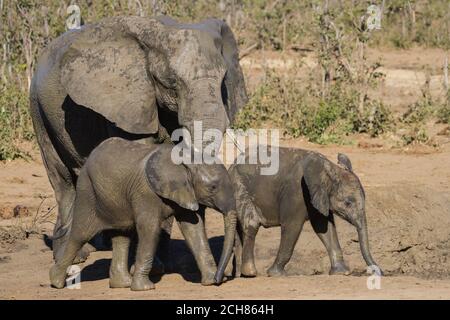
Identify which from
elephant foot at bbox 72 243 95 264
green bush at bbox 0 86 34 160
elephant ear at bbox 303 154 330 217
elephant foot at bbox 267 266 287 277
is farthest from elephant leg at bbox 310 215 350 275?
green bush at bbox 0 86 34 160

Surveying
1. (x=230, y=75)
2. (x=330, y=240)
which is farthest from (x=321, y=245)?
(x=230, y=75)

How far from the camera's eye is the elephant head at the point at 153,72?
8.11m

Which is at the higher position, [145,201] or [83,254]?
[145,201]

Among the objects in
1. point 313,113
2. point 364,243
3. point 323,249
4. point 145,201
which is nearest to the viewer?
point 145,201

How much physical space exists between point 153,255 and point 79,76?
5.05ft

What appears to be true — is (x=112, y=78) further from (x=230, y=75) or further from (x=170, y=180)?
(x=170, y=180)

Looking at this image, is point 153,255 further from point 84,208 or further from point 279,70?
point 279,70

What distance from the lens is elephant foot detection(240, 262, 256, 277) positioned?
886 centimetres

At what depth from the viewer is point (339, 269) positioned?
8.88m

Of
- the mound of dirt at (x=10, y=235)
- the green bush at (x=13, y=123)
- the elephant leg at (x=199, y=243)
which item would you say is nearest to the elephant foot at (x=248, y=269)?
the elephant leg at (x=199, y=243)

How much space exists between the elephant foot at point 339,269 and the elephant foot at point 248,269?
1.84ft

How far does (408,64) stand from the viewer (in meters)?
18.0

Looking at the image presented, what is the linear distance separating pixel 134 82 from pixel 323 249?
235 cm

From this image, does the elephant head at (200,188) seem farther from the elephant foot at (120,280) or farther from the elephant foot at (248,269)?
the elephant foot at (248,269)
